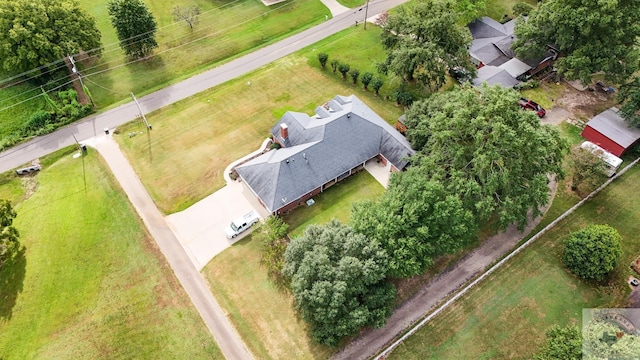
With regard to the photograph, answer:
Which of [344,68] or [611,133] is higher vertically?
[344,68]

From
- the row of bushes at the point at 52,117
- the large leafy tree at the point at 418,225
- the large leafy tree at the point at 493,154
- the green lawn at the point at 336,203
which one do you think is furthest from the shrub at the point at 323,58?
the row of bushes at the point at 52,117

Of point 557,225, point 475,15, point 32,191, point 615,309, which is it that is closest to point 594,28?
point 475,15

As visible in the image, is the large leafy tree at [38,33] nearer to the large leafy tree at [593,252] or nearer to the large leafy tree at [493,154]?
the large leafy tree at [493,154]

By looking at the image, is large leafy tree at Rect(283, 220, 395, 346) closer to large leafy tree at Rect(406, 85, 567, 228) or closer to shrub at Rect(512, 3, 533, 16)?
large leafy tree at Rect(406, 85, 567, 228)

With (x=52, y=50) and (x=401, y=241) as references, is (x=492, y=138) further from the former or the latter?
(x=52, y=50)

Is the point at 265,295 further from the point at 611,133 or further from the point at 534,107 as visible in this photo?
the point at 611,133

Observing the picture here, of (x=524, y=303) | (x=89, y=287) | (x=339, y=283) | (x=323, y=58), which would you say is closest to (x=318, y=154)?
(x=339, y=283)

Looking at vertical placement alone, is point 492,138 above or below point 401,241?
above
